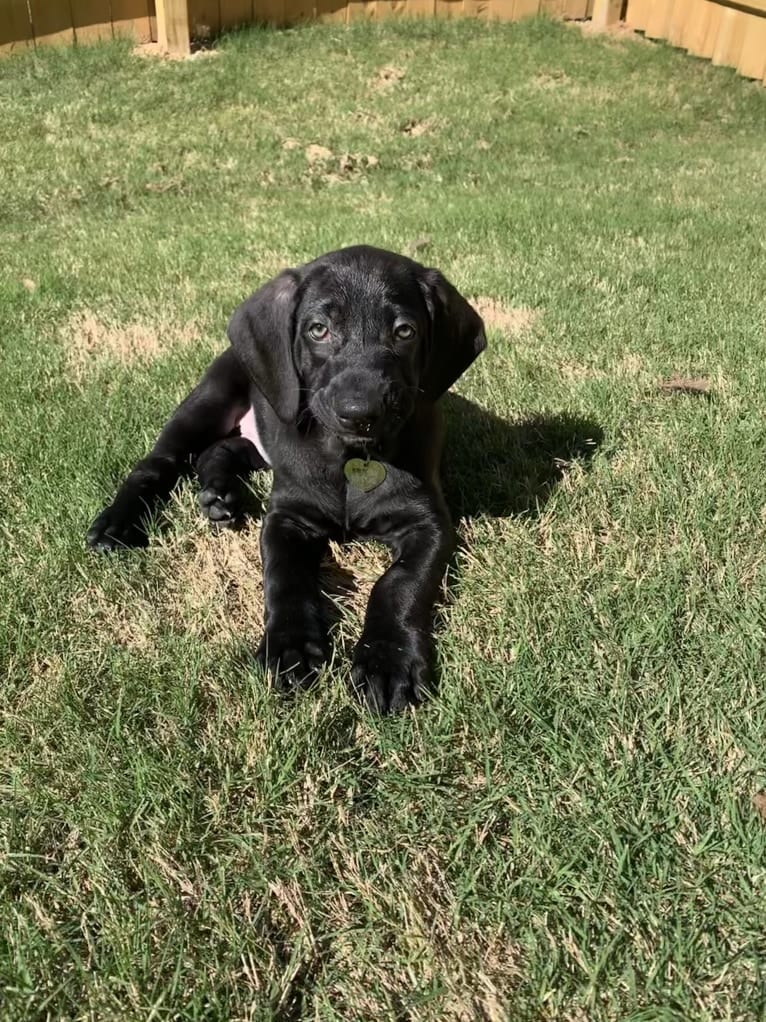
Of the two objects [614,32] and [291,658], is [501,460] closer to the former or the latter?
[291,658]

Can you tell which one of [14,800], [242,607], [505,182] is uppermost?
[14,800]

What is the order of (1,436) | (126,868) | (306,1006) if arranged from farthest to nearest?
1. (1,436)
2. (126,868)
3. (306,1006)

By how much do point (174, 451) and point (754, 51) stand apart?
11437 mm

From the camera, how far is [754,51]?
1126 centimetres

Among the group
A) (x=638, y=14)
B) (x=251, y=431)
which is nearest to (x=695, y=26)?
(x=638, y=14)

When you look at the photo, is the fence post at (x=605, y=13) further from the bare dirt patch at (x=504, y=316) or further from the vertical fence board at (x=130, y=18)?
the bare dirt patch at (x=504, y=316)

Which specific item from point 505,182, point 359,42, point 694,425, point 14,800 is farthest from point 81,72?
point 14,800

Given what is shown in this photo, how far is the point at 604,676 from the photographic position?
204 cm

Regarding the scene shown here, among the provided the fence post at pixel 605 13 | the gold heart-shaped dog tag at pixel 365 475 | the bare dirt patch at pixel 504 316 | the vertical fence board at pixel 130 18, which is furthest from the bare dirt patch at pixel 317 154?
the gold heart-shaped dog tag at pixel 365 475

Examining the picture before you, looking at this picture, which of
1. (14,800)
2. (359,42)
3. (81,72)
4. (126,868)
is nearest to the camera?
(126,868)

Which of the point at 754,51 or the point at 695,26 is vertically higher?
the point at 695,26

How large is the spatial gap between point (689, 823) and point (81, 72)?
33.5 feet

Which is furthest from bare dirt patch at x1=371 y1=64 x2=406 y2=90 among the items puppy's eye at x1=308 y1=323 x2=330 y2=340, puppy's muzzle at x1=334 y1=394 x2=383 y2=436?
puppy's muzzle at x1=334 y1=394 x2=383 y2=436

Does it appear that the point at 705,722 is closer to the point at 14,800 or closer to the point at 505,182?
the point at 14,800
